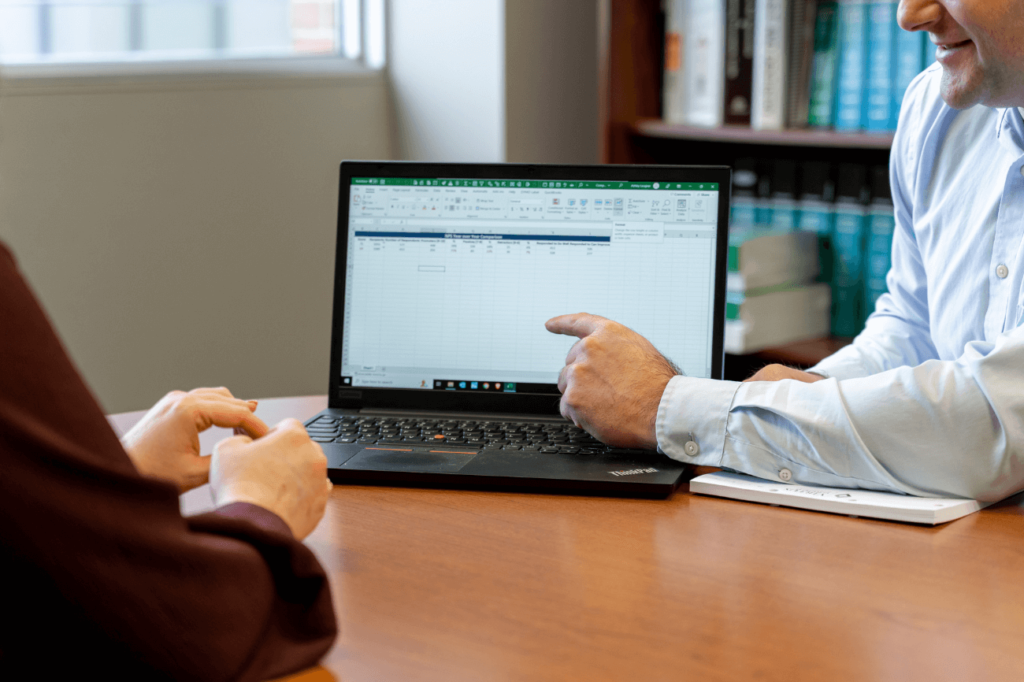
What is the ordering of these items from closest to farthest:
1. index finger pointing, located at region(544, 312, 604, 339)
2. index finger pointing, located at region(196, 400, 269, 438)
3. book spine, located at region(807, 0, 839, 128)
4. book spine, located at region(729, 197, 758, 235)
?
index finger pointing, located at region(196, 400, 269, 438) < index finger pointing, located at region(544, 312, 604, 339) < book spine, located at region(807, 0, 839, 128) < book spine, located at region(729, 197, 758, 235)

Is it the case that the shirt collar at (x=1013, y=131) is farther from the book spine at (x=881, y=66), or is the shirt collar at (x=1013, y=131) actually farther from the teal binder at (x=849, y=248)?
the teal binder at (x=849, y=248)

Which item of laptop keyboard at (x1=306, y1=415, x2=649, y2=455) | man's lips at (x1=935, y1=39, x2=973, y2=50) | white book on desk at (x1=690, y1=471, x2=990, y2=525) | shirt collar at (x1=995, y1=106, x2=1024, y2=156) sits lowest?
white book on desk at (x1=690, y1=471, x2=990, y2=525)

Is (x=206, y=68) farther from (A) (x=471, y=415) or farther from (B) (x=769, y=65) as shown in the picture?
(A) (x=471, y=415)

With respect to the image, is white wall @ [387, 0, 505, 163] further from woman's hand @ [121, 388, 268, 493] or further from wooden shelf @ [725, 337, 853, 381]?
woman's hand @ [121, 388, 268, 493]

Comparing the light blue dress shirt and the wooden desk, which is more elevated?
the light blue dress shirt

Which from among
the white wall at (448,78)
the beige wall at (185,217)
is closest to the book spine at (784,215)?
the white wall at (448,78)

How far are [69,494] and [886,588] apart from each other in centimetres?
57

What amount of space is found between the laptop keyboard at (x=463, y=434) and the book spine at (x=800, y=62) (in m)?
1.19

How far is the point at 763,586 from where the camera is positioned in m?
0.77

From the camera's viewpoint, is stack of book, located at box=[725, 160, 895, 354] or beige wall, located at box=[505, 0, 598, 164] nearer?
stack of book, located at box=[725, 160, 895, 354]

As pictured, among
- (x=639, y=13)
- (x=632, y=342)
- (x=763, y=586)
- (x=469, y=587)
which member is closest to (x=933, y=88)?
(x=632, y=342)

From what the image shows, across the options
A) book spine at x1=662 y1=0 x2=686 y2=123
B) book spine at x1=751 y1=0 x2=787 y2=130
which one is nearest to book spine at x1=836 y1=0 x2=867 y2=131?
book spine at x1=751 y1=0 x2=787 y2=130

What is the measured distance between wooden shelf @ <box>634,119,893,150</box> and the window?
0.73m

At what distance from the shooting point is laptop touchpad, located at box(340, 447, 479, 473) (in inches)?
39.2
